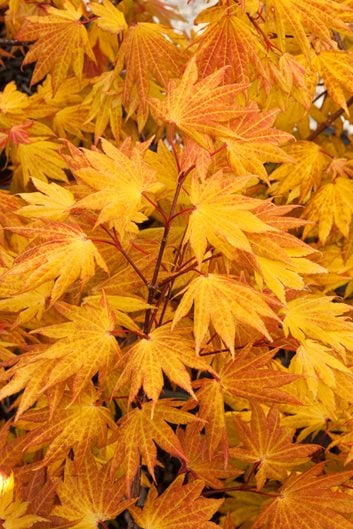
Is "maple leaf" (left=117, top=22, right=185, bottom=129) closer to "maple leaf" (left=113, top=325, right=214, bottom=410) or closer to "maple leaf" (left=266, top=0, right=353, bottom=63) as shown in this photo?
"maple leaf" (left=266, top=0, right=353, bottom=63)

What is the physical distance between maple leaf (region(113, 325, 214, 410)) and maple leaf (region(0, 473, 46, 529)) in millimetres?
204

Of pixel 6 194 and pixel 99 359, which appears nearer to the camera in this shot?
pixel 99 359

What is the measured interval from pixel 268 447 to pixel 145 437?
0.88 feet

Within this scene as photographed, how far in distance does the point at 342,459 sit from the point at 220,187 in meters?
0.63

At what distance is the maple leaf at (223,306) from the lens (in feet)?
3.25

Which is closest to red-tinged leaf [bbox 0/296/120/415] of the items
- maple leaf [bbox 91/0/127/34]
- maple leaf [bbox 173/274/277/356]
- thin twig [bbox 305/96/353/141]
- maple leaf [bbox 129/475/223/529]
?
maple leaf [bbox 173/274/277/356]

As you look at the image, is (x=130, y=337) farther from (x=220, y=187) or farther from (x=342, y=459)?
(x=220, y=187)

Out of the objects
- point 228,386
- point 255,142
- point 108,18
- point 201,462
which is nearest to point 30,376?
Answer: point 228,386

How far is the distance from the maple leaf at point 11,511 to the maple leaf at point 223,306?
0.33m

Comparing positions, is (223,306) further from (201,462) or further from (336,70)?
(336,70)

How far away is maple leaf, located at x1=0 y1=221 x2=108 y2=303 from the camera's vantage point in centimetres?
102

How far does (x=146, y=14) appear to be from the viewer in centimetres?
222

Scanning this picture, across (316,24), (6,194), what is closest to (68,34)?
(6,194)

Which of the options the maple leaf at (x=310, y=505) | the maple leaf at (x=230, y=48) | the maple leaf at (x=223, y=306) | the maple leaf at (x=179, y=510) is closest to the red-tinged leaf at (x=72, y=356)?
the maple leaf at (x=223, y=306)
